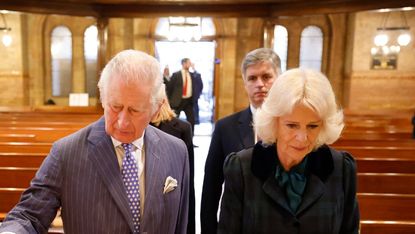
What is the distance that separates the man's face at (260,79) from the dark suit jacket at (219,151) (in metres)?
0.16

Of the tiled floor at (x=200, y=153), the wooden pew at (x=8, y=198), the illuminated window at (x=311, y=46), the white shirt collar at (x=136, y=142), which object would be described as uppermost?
the illuminated window at (x=311, y=46)

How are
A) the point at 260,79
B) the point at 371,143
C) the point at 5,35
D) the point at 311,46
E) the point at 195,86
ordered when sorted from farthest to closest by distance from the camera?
the point at 311,46
the point at 5,35
the point at 195,86
the point at 371,143
the point at 260,79

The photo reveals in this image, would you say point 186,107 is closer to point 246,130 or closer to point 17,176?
point 17,176

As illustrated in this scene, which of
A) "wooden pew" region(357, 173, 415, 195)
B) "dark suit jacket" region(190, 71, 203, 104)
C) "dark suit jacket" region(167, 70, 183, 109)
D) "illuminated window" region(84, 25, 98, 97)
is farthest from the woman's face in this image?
"illuminated window" region(84, 25, 98, 97)

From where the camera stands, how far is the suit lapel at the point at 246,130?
1892mm

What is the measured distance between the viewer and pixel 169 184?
1214 mm

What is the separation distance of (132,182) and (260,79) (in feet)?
3.00

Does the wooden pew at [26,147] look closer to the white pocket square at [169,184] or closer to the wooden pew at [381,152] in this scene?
the white pocket square at [169,184]

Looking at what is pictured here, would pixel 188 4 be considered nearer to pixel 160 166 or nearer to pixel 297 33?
pixel 297 33

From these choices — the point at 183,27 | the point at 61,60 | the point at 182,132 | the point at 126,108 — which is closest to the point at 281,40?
the point at 183,27

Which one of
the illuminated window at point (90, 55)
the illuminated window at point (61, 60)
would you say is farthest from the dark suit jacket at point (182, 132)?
the illuminated window at point (61, 60)

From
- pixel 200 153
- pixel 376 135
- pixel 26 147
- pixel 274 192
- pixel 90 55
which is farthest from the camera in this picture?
pixel 90 55

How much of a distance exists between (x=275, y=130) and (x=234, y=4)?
6.99 m

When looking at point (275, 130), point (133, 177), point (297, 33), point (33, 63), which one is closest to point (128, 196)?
point (133, 177)
